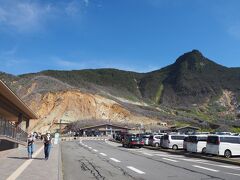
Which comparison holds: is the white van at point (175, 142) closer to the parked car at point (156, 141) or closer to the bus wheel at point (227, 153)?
the parked car at point (156, 141)

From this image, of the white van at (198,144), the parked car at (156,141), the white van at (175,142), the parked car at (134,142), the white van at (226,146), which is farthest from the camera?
the parked car at (156,141)

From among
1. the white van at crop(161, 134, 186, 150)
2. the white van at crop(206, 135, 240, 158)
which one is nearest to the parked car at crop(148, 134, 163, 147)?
the white van at crop(161, 134, 186, 150)

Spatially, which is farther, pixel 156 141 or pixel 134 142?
pixel 156 141

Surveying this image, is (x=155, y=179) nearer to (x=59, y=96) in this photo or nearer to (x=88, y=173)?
(x=88, y=173)

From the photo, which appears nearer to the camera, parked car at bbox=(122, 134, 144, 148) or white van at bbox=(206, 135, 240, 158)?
white van at bbox=(206, 135, 240, 158)

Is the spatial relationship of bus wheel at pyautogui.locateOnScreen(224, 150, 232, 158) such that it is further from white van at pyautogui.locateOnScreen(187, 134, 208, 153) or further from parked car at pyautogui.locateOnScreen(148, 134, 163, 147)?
parked car at pyautogui.locateOnScreen(148, 134, 163, 147)

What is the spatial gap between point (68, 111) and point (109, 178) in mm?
113589

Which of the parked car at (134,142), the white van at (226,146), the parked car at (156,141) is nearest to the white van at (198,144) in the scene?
the white van at (226,146)

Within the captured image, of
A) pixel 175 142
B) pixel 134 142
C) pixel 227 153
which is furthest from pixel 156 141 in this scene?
pixel 227 153

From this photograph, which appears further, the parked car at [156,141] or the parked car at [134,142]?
the parked car at [156,141]

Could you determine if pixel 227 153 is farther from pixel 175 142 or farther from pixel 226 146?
pixel 175 142

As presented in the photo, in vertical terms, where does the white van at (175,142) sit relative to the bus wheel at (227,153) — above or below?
above

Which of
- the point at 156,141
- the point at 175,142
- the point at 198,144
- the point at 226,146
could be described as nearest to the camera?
the point at 226,146

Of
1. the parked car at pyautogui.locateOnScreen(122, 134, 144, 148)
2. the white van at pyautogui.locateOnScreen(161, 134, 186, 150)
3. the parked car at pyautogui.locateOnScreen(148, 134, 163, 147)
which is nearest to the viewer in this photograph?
the white van at pyautogui.locateOnScreen(161, 134, 186, 150)
